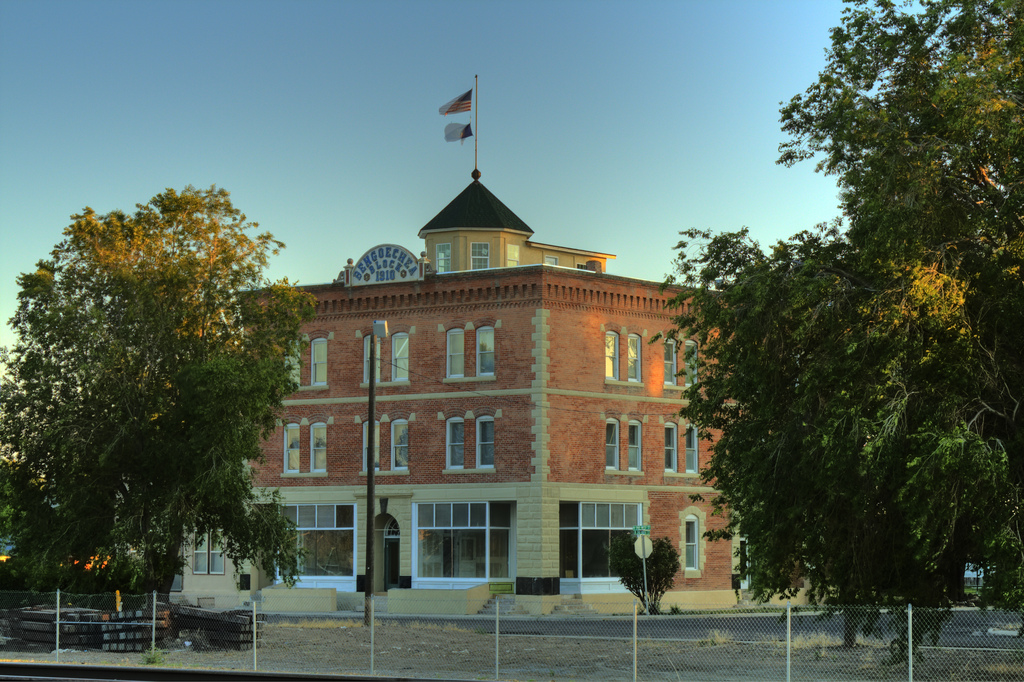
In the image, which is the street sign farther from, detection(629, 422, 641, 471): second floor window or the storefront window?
detection(629, 422, 641, 471): second floor window

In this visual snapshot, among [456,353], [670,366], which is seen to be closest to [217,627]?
[456,353]

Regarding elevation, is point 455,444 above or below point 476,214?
below

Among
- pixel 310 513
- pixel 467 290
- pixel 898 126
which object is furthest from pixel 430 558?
pixel 898 126

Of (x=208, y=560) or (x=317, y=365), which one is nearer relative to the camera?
(x=317, y=365)

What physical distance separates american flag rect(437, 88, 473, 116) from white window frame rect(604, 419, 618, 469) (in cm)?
1419

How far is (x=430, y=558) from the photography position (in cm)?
4466

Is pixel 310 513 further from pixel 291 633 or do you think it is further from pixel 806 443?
pixel 806 443

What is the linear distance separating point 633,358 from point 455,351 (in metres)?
7.04

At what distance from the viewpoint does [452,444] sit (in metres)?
A: 45.1

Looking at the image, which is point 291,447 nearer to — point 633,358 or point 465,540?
point 465,540

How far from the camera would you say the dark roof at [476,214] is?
4975 cm

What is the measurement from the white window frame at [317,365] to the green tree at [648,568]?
1394cm

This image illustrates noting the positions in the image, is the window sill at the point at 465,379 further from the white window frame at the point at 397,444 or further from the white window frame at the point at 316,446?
the white window frame at the point at 316,446

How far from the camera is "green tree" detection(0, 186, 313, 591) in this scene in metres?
25.5
